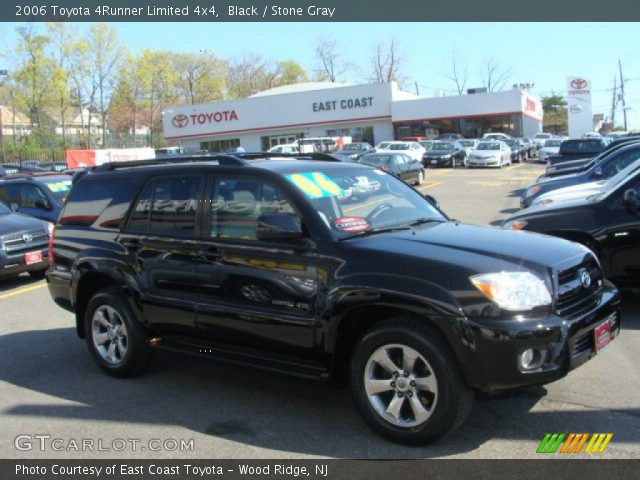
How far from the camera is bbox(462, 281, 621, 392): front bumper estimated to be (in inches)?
144

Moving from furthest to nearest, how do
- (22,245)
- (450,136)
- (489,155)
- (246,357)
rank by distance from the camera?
1. (450,136)
2. (489,155)
3. (22,245)
4. (246,357)

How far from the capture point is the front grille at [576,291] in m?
3.98

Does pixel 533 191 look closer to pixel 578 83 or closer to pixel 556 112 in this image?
pixel 578 83

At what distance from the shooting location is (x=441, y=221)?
511 cm

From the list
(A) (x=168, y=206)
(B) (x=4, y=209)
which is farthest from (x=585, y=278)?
(B) (x=4, y=209)

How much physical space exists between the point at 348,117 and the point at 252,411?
49839 millimetres

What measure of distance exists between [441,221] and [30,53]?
63437 mm

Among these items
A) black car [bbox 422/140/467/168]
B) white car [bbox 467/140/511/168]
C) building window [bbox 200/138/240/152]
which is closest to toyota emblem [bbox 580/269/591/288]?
white car [bbox 467/140/511/168]

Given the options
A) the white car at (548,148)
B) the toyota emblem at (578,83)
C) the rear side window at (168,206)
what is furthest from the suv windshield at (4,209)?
the toyota emblem at (578,83)

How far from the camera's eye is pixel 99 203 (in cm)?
580

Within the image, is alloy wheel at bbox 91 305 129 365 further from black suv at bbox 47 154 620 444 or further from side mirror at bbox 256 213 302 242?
side mirror at bbox 256 213 302 242

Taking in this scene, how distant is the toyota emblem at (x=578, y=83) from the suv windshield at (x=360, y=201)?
45.9 m

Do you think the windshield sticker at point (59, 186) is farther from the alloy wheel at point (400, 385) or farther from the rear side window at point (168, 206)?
the alloy wheel at point (400, 385)

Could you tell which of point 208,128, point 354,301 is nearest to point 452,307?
point 354,301
